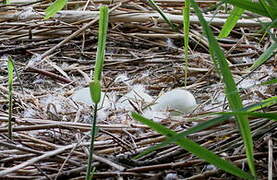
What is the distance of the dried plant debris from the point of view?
3.28 feet

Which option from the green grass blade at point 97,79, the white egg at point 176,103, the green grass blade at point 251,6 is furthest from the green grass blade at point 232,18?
the green grass blade at point 97,79

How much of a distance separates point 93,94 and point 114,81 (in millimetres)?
992

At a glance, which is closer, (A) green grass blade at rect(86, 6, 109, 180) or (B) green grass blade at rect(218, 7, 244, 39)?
(A) green grass blade at rect(86, 6, 109, 180)

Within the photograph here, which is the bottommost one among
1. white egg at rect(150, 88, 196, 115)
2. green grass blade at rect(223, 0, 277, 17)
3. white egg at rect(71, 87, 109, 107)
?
white egg at rect(150, 88, 196, 115)

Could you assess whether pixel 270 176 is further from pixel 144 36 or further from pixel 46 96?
pixel 144 36

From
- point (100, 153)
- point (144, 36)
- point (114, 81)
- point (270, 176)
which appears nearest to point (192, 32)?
point (144, 36)

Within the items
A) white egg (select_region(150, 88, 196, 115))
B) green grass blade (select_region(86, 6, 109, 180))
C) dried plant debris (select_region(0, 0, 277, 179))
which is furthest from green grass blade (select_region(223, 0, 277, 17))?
white egg (select_region(150, 88, 196, 115))

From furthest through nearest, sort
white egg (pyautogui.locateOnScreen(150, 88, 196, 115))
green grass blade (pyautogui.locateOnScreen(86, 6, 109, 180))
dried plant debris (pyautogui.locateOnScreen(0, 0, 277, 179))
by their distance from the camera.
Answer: white egg (pyautogui.locateOnScreen(150, 88, 196, 115)), dried plant debris (pyautogui.locateOnScreen(0, 0, 277, 179)), green grass blade (pyautogui.locateOnScreen(86, 6, 109, 180))

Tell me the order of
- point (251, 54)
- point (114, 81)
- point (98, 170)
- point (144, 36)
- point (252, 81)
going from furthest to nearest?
point (144, 36), point (251, 54), point (114, 81), point (252, 81), point (98, 170)

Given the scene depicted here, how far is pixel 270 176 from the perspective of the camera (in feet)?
2.91

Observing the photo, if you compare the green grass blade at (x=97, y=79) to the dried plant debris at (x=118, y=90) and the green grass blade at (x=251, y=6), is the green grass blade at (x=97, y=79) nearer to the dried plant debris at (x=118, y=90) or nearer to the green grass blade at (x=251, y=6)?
the dried plant debris at (x=118, y=90)

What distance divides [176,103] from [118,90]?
0.30 meters

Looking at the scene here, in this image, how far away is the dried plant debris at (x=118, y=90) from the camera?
1.00 metres

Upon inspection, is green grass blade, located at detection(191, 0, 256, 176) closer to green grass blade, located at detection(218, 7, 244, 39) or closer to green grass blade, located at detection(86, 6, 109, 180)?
green grass blade, located at detection(86, 6, 109, 180)
